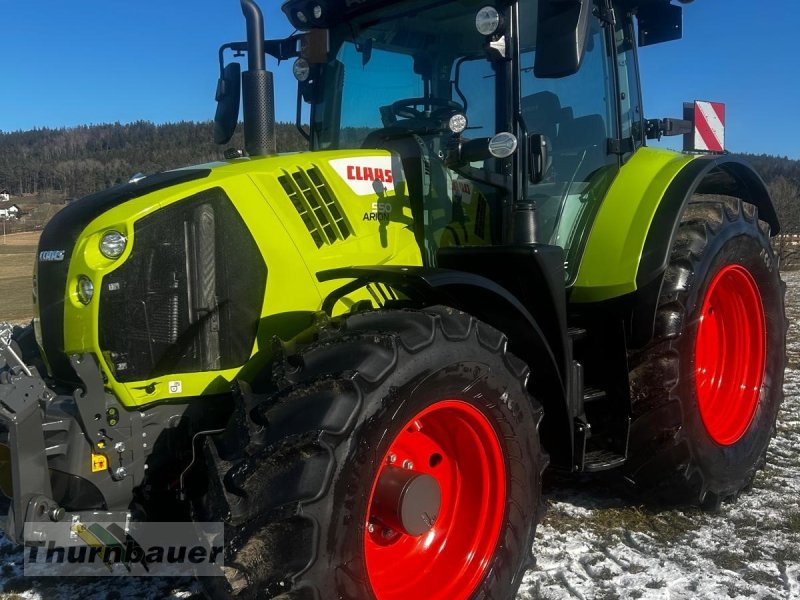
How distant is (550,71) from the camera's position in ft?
9.07

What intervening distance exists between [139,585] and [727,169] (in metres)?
3.80

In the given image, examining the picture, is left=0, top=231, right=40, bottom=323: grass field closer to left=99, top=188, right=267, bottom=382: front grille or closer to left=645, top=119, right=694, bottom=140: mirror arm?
left=99, top=188, right=267, bottom=382: front grille

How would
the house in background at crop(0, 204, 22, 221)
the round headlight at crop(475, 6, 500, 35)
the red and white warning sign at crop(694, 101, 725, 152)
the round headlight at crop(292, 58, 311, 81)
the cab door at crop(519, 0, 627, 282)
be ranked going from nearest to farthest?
the round headlight at crop(475, 6, 500, 35) < the cab door at crop(519, 0, 627, 282) < the round headlight at crop(292, 58, 311, 81) < the red and white warning sign at crop(694, 101, 725, 152) < the house in background at crop(0, 204, 22, 221)

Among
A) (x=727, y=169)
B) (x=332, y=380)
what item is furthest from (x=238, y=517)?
(x=727, y=169)

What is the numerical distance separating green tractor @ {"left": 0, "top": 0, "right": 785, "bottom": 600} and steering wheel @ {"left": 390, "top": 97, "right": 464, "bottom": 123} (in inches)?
0.8

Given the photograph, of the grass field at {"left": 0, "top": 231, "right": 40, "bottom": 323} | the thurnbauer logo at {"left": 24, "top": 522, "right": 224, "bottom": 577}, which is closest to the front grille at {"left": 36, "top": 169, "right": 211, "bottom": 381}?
the thurnbauer logo at {"left": 24, "top": 522, "right": 224, "bottom": 577}

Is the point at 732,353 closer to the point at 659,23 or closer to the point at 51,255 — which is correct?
the point at 659,23

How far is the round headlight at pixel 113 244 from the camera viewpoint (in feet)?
8.04

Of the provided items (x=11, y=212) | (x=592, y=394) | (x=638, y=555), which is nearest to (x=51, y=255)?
(x=592, y=394)

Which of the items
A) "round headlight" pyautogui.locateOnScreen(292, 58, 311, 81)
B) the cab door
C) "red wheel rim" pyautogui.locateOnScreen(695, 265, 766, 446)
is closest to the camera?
the cab door

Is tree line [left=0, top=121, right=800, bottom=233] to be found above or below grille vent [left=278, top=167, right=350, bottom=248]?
above

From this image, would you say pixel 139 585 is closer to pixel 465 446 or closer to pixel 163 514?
pixel 163 514

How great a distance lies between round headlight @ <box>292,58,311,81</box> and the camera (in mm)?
3803

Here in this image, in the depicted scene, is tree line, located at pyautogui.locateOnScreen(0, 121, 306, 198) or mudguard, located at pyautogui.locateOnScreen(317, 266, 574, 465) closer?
mudguard, located at pyautogui.locateOnScreen(317, 266, 574, 465)
